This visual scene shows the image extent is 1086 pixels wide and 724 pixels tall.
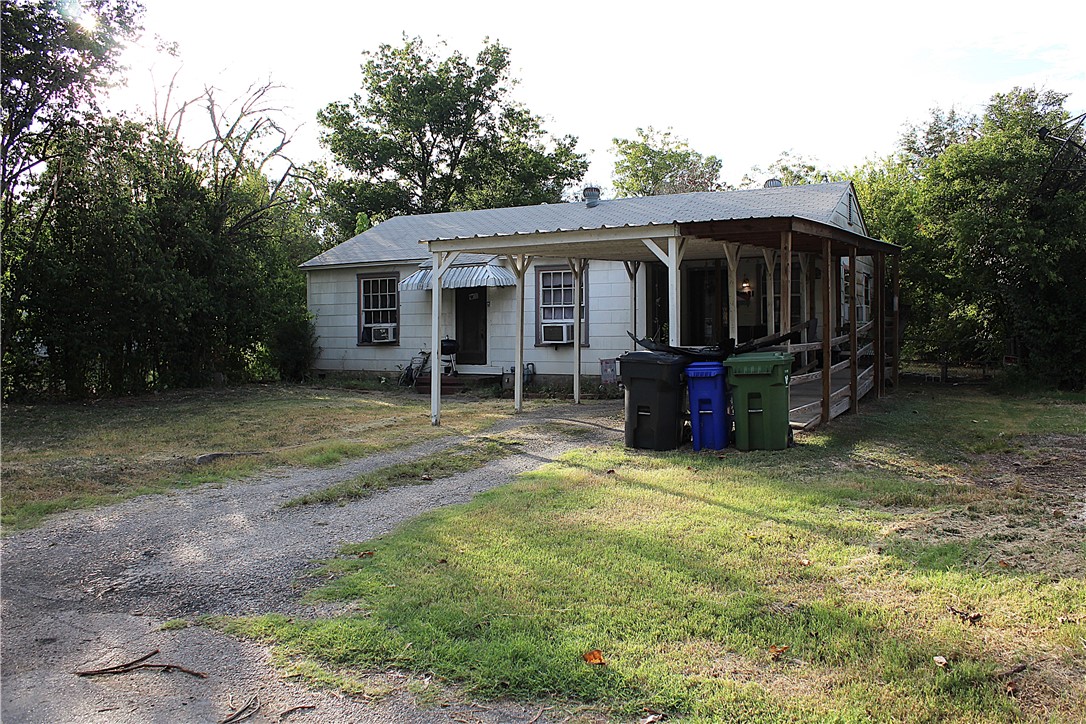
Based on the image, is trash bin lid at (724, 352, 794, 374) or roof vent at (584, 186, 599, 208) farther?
roof vent at (584, 186, 599, 208)

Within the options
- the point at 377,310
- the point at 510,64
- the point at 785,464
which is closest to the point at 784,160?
the point at 510,64

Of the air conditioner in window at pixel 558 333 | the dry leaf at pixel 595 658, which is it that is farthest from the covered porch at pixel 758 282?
the dry leaf at pixel 595 658

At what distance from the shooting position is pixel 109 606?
4.07 meters

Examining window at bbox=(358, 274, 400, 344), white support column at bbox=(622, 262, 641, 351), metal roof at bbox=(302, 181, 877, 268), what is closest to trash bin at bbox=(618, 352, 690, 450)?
metal roof at bbox=(302, 181, 877, 268)

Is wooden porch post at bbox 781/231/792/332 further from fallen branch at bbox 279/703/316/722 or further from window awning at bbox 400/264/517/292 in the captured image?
fallen branch at bbox 279/703/316/722

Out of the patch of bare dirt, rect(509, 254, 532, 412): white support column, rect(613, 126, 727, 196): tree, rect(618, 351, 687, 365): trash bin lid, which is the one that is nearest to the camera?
the patch of bare dirt

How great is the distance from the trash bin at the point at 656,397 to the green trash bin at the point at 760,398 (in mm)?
585

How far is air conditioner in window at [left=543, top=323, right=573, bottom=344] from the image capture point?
15586 mm

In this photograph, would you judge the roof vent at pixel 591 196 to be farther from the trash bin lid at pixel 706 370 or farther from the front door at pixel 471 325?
the trash bin lid at pixel 706 370

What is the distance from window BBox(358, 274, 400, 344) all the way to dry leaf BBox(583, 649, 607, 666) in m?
14.9

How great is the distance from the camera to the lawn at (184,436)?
6957mm

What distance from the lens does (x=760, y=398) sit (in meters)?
8.28

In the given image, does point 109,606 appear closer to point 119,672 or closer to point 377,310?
point 119,672

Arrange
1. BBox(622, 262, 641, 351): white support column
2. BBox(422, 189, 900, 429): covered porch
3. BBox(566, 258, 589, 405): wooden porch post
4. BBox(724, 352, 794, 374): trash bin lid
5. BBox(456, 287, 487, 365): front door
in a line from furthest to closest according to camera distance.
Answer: BBox(456, 287, 487, 365): front door
BBox(622, 262, 641, 351): white support column
BBox(566, 258, 589, 405): wooden porch post
BBox(422, 189, 900, 429): covered porch
BBox(724, 352, 794, 374): trash bin lid
